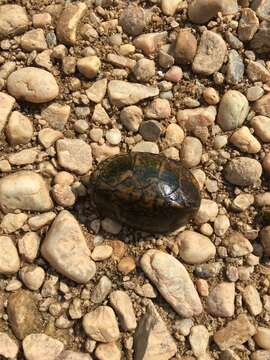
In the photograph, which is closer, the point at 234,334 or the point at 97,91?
the point at 234,334

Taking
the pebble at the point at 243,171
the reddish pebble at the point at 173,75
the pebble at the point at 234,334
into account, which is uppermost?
the reddish pebble at the point at 173,75

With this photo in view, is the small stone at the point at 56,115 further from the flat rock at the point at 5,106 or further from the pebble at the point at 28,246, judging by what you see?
the pebble at the point at 28,246

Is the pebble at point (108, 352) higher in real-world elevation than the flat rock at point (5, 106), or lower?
lower

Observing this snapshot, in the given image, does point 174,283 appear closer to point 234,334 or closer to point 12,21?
point 234,334

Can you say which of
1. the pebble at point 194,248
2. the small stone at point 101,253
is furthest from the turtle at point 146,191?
the small stone at point 101,253

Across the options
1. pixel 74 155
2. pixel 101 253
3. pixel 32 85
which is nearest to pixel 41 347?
pixel 101 253

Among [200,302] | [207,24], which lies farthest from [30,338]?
[207,24]
